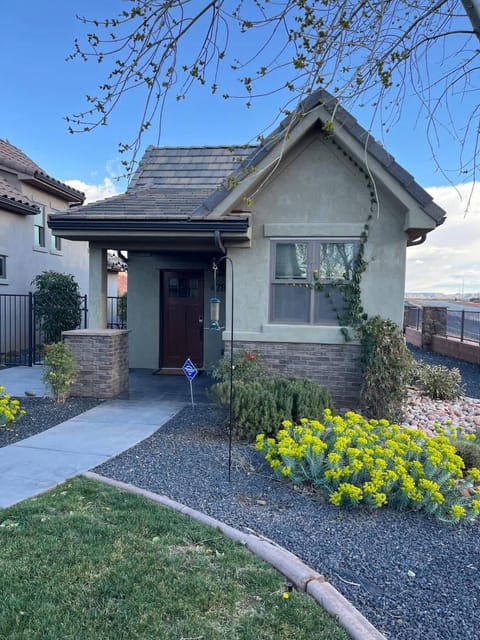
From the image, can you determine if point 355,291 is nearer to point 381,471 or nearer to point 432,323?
point 381,471

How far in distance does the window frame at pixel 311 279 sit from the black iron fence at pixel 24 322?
22.4 ft

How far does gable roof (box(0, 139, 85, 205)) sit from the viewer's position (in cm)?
1438

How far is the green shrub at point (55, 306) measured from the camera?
43.1ft

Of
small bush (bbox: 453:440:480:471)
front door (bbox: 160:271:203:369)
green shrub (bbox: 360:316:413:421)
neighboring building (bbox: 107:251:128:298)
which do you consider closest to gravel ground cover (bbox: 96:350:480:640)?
small bush (bbox: 453:440:480:471)

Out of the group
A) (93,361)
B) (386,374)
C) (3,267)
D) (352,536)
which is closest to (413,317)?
(386,374)

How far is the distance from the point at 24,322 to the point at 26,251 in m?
2.31

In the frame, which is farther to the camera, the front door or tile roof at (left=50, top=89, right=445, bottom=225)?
the front door

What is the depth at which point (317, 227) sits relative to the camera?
7.88 m

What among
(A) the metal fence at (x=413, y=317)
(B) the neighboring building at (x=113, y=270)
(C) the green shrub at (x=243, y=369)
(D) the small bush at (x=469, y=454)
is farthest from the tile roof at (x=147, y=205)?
(A) the metal fence at (x=413, y=317)

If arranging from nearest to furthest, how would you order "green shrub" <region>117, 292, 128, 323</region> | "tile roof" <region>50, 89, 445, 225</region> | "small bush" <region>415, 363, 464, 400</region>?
"tile roof" <region>50, 89, 445, 225</region>
"small bush" <region>415, 363, 464, 400</region>
"green shrub" <region>117, 292, 128, 323</region>

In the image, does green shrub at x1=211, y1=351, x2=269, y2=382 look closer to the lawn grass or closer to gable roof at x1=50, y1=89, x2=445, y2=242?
gable roof at x1=50, y1=89, x2=445, y2=242

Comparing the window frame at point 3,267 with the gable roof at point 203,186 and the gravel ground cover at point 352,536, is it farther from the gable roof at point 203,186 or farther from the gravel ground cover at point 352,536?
the gravel ground cover at point 352,536

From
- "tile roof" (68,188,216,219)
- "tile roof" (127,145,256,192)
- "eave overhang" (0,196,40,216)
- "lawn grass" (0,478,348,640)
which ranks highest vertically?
"tile roof" (127,145,256,192)

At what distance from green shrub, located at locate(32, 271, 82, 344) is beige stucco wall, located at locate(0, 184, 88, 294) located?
4.27 ft
